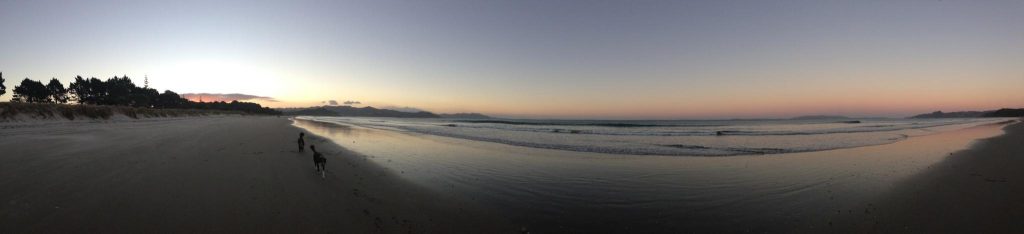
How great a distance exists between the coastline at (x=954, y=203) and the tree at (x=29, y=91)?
121 meters

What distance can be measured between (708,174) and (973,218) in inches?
210

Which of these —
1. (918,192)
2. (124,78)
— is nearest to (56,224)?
(918,192)

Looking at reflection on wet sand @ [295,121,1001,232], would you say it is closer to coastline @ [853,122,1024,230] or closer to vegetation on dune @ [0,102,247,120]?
coastline @ [853,122,1024,230]

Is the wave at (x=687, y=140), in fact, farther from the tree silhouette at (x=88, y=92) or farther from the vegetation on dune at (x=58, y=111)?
the tree silhouette at (x=88, y=92)

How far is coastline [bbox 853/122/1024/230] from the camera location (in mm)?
5945

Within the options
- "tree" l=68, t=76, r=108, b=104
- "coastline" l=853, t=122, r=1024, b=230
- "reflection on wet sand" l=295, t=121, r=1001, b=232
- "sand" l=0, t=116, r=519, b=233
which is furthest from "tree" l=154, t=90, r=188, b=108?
"coastline" l=853, t=122, r=1024, b=230

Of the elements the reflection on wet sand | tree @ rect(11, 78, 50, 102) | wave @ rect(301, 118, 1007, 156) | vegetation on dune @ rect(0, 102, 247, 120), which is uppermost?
tree @ rect(11, 78, 50, 102)

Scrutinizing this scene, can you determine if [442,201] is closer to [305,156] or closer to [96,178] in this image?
[96,178]

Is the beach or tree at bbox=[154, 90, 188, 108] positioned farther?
tree at bbox=[154, 90, 188, 108]

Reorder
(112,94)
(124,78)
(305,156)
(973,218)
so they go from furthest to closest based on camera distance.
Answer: (124,78), (112,94), (305,156), (973,218)

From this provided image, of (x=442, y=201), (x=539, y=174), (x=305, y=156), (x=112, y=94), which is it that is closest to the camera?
(x=442, y=201)

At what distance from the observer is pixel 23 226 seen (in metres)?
4.87

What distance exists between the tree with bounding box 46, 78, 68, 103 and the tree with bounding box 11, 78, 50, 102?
68.0 inches

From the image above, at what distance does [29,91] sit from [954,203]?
124m
